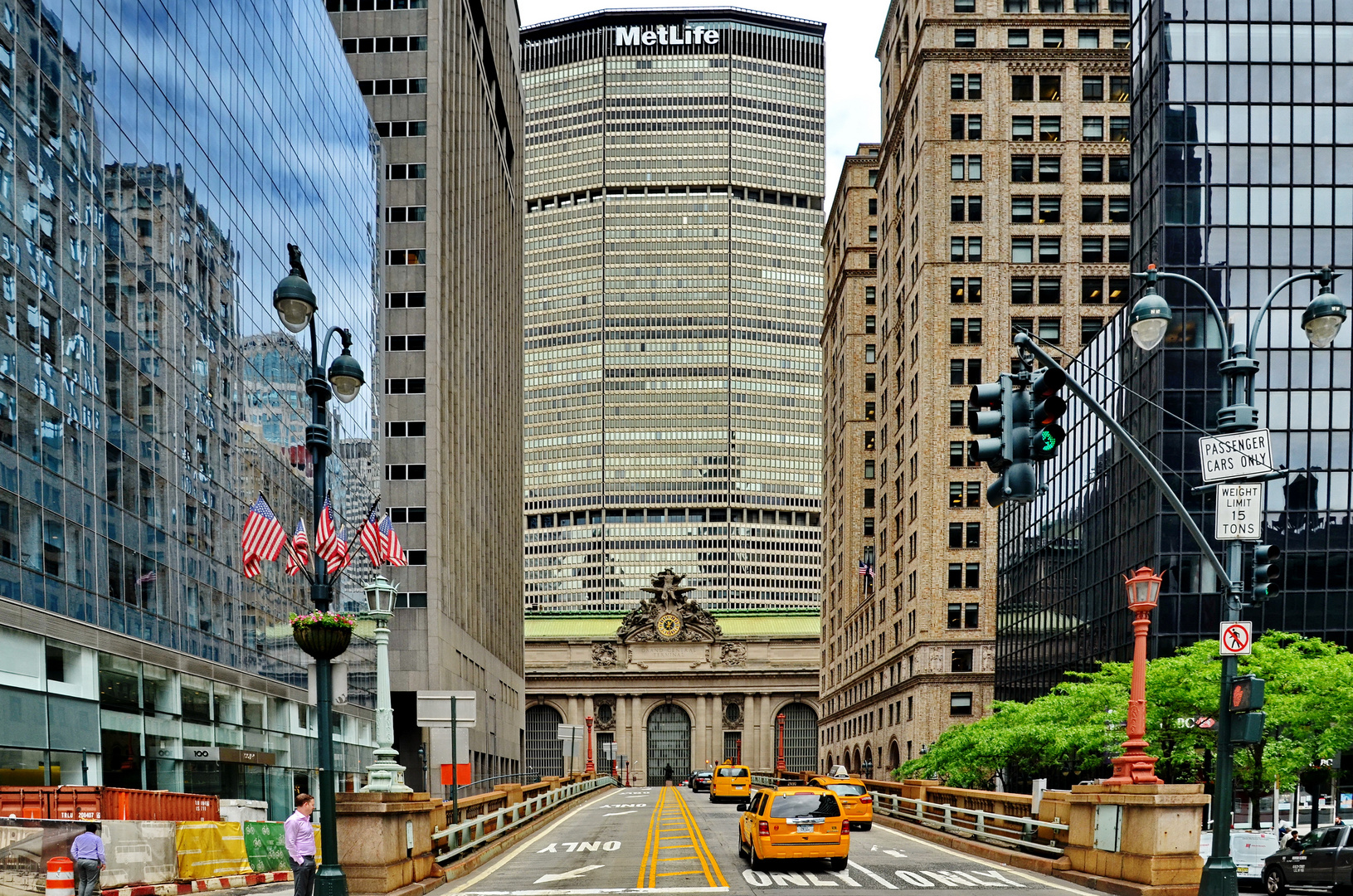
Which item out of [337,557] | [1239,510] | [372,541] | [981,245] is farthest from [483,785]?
[1239,510]

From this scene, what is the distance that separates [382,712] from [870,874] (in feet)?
33.8

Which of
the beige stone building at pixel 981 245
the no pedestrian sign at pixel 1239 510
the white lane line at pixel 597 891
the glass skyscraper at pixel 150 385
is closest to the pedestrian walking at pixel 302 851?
the white lane line at pixel 597 891

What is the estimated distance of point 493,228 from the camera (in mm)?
106938

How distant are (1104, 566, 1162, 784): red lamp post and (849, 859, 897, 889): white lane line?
437 cm

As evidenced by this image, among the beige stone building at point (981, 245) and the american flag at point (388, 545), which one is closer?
the american flag at point (388, 545)

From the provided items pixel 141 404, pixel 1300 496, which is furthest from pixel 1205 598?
pixel 141 404

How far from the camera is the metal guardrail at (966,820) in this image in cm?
2943

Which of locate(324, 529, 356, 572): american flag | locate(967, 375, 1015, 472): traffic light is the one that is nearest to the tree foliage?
locate(967, 375, 1015, 472): traffic light

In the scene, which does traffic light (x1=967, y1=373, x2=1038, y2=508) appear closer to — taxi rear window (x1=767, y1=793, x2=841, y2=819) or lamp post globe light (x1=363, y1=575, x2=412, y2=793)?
lamp post globe light (x1=363, y1=575, x2=412, y2=793)

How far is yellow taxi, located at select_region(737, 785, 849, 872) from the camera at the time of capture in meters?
28.0

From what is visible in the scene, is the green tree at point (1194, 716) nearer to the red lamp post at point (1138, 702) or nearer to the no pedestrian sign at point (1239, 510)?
the red lamp post at point (1138, 702)

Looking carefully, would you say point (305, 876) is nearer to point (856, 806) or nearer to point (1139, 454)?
point (1139, 454)

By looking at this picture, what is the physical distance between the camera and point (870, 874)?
2758 cm

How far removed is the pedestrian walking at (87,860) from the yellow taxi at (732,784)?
47.8 metres
